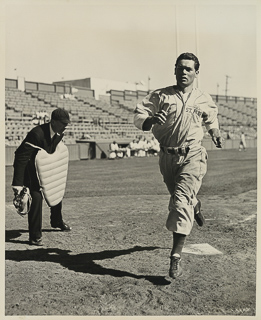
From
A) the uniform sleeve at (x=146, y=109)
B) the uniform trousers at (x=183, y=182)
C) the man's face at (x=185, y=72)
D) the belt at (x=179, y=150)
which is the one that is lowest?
the uniform trousers at (x=183, y=182)

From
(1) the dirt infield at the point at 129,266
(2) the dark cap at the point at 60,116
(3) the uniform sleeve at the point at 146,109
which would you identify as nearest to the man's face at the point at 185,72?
(3) the uniform sleeve at the point at 146,109

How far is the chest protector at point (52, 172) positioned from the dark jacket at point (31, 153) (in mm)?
A: 48

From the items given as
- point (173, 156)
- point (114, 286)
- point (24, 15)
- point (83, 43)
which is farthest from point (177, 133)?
point (83, 43)

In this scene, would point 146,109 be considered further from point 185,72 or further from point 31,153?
point 31,153

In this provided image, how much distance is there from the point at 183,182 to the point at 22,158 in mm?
1683

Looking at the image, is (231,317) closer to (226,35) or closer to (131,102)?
(226,35)

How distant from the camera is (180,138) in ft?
11.1

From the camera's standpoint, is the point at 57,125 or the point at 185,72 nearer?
the point at 185,72

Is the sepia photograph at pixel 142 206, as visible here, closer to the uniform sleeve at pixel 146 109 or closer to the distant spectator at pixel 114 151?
the uniform sleeve at pixel 146 109

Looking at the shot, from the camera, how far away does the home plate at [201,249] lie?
3902 mm

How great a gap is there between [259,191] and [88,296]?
6.45ft

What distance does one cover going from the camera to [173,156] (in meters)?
3.41

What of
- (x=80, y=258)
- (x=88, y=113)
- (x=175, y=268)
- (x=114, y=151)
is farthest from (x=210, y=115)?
(x=88, y=113)

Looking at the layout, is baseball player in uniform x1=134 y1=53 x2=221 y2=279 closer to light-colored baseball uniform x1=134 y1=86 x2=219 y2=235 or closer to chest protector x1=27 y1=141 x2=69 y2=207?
light-colored baseball uniform x1=134 y1=86 x2=219 y2=235
